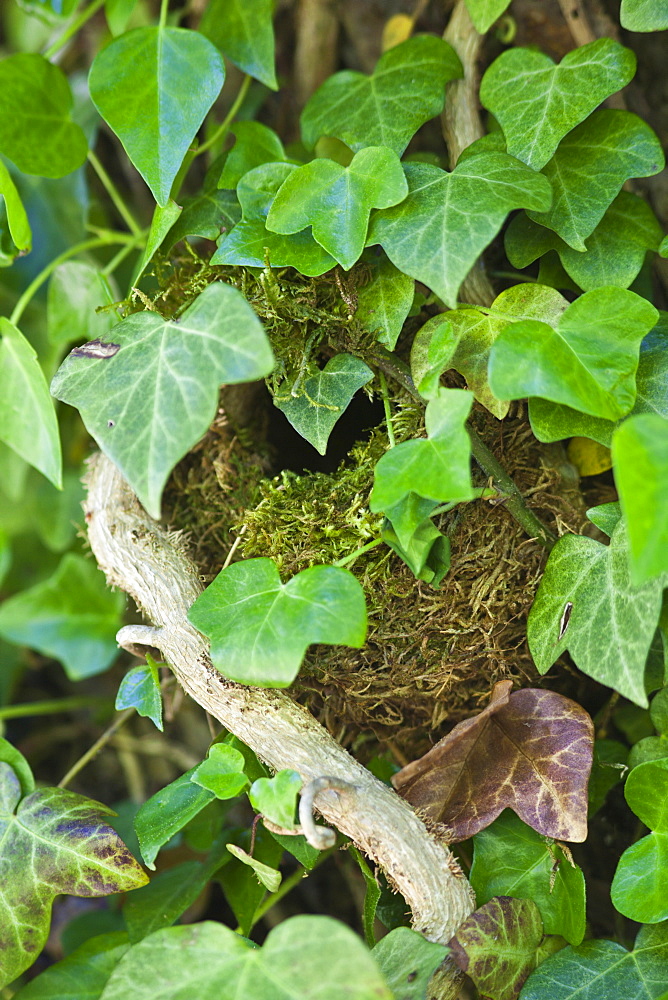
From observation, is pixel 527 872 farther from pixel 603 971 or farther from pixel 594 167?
pixel 594 167

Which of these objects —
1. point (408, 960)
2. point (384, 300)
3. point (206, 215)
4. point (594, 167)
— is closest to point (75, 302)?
point (206, 215)

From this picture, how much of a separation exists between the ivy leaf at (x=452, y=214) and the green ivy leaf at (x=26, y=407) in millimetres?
432

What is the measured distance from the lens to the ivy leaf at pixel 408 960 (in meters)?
0.68

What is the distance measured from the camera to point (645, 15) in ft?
2.58

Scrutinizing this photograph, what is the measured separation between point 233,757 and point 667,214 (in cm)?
88

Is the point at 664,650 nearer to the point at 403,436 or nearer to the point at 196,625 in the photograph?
the point at 403,436

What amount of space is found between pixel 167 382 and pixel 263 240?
0.23m

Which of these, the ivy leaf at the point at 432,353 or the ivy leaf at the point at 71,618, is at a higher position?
the ivy leaf at the point at 432,353

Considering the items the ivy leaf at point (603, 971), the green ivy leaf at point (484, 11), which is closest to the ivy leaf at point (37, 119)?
the green ivy leaf at point (484, 11)

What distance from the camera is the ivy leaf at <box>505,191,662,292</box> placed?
0.83 m

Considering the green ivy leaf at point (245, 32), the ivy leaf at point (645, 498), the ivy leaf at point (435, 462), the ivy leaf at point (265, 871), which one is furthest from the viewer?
the green ivy leaf at point (245, 32)

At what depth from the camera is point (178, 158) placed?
0.80 m

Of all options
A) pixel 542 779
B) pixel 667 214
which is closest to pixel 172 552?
pixel 542 779

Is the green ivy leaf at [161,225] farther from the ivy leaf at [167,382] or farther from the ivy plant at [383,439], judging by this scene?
the ivy leaf at [167,382]
